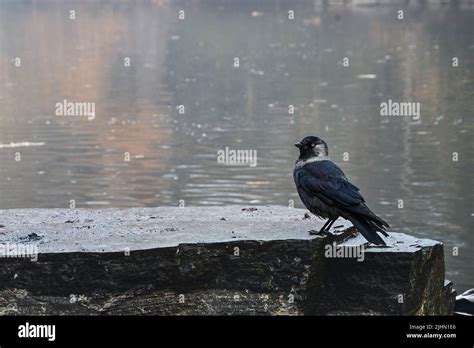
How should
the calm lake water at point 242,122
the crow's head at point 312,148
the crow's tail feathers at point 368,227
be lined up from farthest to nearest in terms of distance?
the calm lake water at point 242,122 < the crow's head at point 312,148 < the crow's tail feathers at point 368,227

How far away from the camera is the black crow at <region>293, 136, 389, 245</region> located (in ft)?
29.1

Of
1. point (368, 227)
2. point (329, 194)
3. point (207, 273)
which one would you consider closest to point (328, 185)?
point (329, 194)

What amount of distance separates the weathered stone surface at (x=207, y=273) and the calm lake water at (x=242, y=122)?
6.05 m

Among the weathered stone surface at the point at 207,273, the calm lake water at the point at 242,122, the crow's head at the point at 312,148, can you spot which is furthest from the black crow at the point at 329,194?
the calm lake water at the point at 242,122

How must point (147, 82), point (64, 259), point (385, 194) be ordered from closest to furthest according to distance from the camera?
point (64, 259)
point (385, 194)
point (147, 82)

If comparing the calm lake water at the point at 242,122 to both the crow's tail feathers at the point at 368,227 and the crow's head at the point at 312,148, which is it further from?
the crow's tail feathers at the point at 368,227

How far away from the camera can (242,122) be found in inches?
1367

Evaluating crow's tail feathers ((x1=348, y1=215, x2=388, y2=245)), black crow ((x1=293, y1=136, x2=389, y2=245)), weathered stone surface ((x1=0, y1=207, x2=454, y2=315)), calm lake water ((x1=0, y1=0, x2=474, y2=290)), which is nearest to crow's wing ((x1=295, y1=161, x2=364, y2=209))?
black crow ((x1=293, y1=136, x2=389, y2=245))

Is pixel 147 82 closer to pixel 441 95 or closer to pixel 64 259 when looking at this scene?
pixel 441 95

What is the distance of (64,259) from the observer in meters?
8.88

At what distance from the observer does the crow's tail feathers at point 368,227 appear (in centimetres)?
883

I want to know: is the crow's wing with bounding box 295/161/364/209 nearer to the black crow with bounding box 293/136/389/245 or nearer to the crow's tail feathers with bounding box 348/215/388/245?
the black crow with bounding box 293/136/389/245
